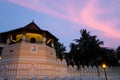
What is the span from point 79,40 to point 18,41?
12295 millimetres

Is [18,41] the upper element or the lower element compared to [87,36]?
lower

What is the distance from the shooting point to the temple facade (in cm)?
1739

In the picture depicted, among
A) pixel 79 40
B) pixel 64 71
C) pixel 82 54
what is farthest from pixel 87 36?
pixel 64 71

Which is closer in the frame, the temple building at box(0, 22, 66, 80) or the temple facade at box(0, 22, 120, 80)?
the temple building at box(0, 22, 66, 80)

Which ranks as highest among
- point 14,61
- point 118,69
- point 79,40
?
point 79,40

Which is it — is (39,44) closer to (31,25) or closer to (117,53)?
(31,25)

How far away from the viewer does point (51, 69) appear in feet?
60.7

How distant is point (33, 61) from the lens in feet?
60.4

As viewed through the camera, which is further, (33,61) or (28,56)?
(28,56)

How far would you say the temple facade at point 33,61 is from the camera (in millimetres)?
17391

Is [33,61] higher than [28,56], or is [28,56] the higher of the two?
[28,56]

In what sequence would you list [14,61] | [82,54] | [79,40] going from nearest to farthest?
[14,61], [82,54], [79,40]

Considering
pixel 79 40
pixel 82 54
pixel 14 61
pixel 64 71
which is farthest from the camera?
pixel 79 40

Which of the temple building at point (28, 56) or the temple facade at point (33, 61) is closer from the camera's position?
the temple building at point (28, 56)
